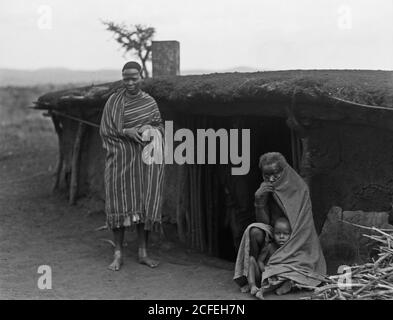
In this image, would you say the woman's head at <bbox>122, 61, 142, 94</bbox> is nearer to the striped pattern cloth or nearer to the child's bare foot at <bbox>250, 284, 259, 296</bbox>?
the striped pattern cloth

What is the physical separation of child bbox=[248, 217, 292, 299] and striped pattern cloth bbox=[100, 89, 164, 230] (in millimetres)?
1287

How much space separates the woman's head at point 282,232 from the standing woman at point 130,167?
4.43 ft

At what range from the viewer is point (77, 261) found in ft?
24.2

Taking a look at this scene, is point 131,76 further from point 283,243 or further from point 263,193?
point 283,243

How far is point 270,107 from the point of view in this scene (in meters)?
7.19

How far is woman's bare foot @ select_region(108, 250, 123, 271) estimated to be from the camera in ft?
22.7

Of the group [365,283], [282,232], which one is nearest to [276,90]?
[282,232]

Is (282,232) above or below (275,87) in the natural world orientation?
below

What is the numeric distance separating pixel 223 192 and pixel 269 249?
284cm

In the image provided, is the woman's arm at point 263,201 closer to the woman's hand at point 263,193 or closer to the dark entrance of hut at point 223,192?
the woman's hand at point 263,193

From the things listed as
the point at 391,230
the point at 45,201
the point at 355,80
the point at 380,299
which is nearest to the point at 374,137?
the point at 355,80

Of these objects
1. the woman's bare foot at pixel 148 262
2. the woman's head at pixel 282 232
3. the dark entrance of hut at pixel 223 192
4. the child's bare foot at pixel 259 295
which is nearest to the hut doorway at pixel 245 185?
the dark entrance of hut at pixel 223 192

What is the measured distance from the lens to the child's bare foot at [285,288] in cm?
592
